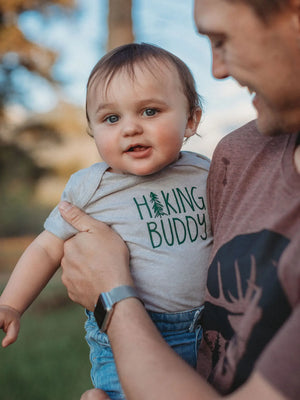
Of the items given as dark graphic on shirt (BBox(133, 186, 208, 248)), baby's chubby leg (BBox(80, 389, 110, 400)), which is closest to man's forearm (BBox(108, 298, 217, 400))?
baby's chubby leg (BBox(80, 389, 110, 400))

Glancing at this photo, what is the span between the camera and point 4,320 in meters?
1.83

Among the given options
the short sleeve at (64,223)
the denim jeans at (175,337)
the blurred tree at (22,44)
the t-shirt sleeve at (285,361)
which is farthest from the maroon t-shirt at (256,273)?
the blurred tree at (22,44)

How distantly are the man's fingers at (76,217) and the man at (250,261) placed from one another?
259 millimetres

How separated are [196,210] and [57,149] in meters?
9.11

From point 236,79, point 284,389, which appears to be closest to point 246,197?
point 236,79

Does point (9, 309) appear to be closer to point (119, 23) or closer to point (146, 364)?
point (146, 364)

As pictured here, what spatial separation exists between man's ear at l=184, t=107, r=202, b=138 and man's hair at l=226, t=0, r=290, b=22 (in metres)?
0.89

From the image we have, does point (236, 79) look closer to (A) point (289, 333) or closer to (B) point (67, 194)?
(A) point (289, 333)

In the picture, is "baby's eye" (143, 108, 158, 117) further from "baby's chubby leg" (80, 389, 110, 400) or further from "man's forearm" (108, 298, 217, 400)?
"baby's chubby leg" (80, 389, 110, 400)

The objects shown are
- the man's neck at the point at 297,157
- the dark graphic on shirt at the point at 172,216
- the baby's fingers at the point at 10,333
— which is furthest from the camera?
the dark graphic on shirt at the point at 172,216

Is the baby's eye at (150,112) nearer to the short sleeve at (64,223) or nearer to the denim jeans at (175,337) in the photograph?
the short sleeve at (64,223)

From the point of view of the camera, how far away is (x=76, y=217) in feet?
6.18

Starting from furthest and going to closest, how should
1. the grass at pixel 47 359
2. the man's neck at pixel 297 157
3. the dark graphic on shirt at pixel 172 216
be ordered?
the grass at pixel 47 359, the dark graphic on shirt at pixel 172 216, the man's neck at pixel 297 157

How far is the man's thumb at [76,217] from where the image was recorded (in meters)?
1.85
